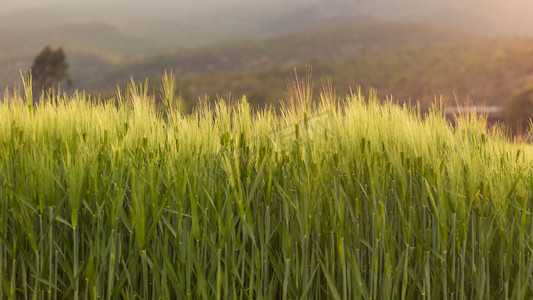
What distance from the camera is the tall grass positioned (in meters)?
1.76

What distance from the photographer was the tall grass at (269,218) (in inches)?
69.4

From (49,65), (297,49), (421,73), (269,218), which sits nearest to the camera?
(269,218)

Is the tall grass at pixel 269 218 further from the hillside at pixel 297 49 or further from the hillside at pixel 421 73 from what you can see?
the hillside at pixel 297 49

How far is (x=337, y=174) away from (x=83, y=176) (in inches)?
41.5

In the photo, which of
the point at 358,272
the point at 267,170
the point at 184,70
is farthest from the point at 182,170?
the point at 184,70

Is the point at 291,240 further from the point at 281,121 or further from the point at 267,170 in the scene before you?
the point at 281,121

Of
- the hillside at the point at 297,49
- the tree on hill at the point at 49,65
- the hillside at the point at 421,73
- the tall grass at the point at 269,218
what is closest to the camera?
the tall grass at the point at 269,218

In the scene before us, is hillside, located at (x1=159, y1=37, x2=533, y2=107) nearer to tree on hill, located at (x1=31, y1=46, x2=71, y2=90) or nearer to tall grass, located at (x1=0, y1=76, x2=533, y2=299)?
tree on hill, located at (x1=31, y1=46, x2=71, y2=90)

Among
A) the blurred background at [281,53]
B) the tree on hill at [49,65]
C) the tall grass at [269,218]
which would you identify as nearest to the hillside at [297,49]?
the blurred background at [281,53]

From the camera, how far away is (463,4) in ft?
484

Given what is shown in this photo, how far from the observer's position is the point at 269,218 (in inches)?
73.2

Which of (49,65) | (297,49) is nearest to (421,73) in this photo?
(297,49)

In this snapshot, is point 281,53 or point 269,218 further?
point 281,53

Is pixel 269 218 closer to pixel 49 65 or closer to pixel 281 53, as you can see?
pixel 49 65
